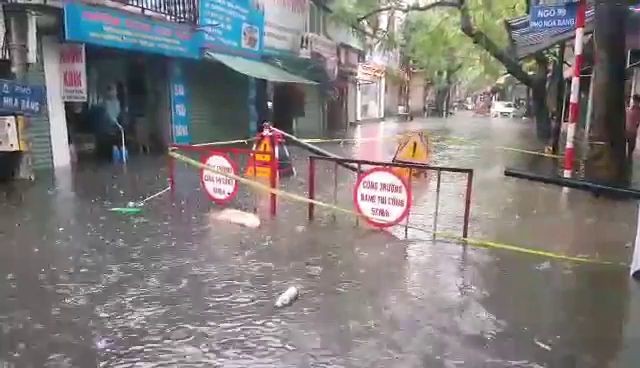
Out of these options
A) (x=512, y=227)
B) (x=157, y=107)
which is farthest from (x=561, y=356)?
(x=157, y=107)

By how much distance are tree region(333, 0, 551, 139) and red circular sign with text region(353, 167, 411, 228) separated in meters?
13.4

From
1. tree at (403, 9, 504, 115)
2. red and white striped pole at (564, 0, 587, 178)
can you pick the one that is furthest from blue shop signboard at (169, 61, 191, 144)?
tree at (403, 9, 504, 115)

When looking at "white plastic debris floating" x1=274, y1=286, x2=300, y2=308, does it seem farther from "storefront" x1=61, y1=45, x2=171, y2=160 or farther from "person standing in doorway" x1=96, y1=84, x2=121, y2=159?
"person standing in doorway" x1=96, y1=84, x2=121, y2=159

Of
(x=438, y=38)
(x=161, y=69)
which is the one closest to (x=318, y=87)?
(x=438, y=38)

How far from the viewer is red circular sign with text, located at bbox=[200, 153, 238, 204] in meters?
8.44

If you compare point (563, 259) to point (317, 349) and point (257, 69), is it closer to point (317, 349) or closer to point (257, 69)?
point (317, 349)

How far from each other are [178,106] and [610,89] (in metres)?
11.3

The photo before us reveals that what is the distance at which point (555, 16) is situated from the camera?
35.9 ft

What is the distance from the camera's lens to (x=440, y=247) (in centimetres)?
682

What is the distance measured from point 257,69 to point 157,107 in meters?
3.50

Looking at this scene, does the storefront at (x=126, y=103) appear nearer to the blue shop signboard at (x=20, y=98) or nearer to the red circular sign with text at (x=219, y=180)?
the blue shop signboard at (x=20, y=98)

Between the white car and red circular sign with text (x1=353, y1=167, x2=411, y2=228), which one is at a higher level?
red circular sign with text (x1=353, y1=167, x2=411, y2=228)

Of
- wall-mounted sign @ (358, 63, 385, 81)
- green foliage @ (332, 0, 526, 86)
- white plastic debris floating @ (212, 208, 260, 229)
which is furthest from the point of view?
wall-mounted sign @ (358, 63, 385, 81)

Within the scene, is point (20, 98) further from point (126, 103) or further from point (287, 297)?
point (287, 297)
